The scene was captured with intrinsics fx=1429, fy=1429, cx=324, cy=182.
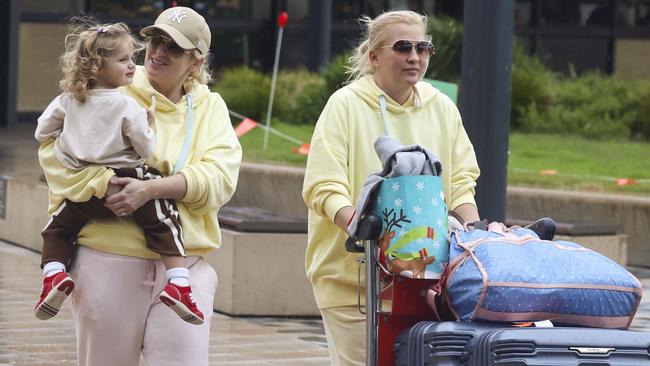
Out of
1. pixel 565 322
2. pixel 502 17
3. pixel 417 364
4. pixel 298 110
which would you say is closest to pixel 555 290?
pixel 565 322

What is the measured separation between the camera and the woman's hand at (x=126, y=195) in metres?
4.53

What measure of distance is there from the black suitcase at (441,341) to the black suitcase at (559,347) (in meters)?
0.04

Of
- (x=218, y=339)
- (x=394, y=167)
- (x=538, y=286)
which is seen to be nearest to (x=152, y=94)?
(x=394, y=167)

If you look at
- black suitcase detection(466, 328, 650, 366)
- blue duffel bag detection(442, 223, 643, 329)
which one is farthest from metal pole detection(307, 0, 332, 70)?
black suitcase detection(466, 328, 650, 366)

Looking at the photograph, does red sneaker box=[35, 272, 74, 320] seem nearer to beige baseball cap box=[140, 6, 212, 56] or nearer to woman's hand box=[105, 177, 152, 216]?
woman's hand box=[105, 177, 152, 216]

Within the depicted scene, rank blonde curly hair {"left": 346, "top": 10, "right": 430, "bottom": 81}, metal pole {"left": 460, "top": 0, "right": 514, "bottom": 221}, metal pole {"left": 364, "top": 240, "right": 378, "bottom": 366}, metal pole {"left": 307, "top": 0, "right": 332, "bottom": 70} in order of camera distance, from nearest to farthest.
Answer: metal pole {"left": 364, "top": 240, "right": 378, "bottom": 366}, blonde curly hair {"left": 346, "top": 10, "right": 430, "bottom": 81}, metal pole {"left": 460, "top": 0, "right": 514, "bottom": 221}, metal pole {"left": 307, "top": 0, "right": 332, "bottom": 70}

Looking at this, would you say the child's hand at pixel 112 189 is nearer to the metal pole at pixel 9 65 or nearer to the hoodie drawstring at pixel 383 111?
the hoodie drawstring at pixel 383 111

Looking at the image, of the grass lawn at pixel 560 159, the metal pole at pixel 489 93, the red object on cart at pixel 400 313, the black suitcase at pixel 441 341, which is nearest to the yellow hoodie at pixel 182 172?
the red object on cart at pixel 400 313

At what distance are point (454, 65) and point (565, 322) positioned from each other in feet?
60.2

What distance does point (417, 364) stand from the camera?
4164 millimetres

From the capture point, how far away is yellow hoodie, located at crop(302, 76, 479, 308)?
15.7ft

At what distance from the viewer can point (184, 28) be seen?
475 centimetres

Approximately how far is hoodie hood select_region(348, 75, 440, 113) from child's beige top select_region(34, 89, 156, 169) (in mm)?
779

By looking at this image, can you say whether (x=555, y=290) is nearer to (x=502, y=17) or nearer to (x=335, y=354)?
(x=335, y=354)
